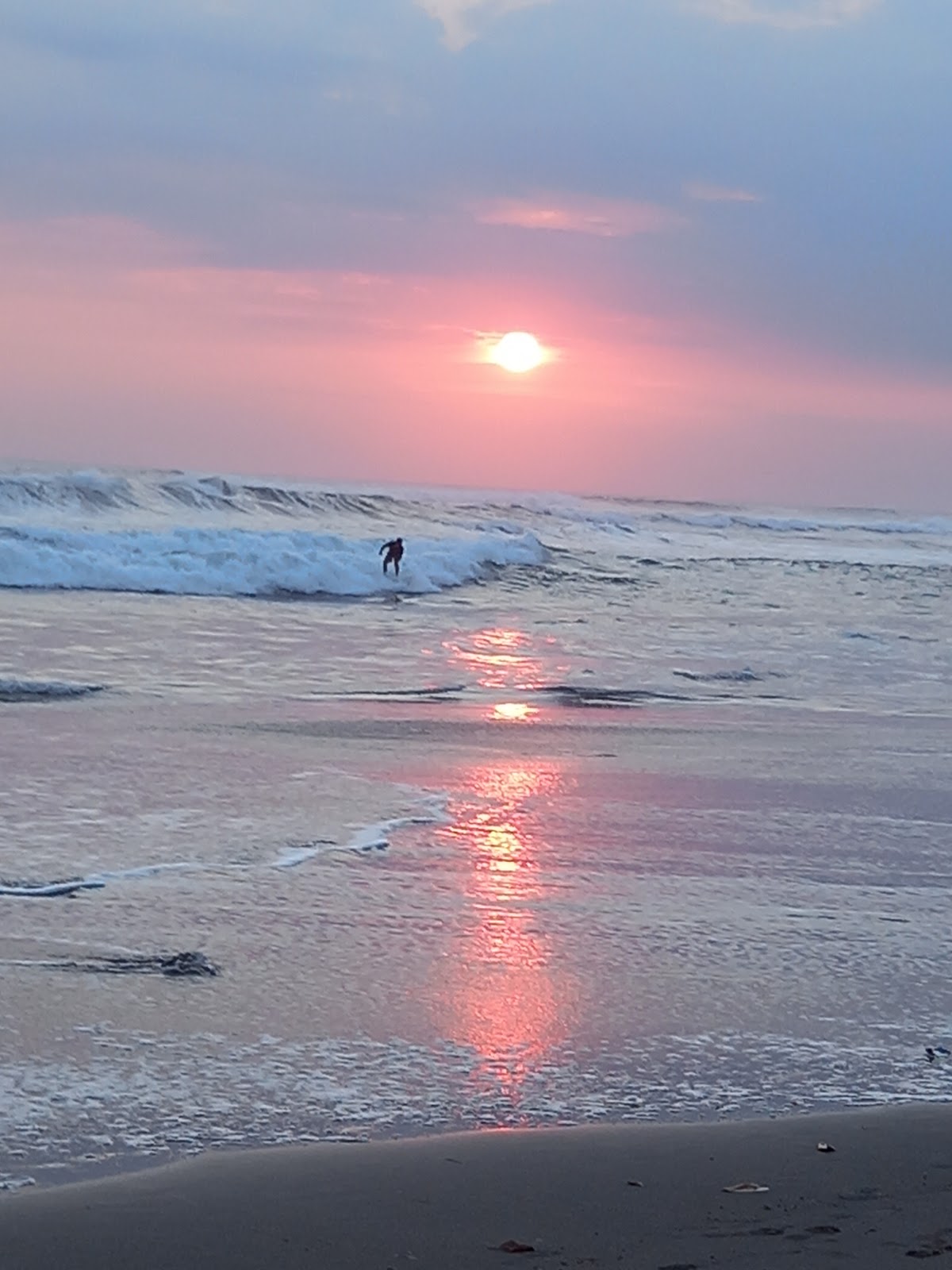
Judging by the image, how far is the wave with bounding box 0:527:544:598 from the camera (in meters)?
27.4

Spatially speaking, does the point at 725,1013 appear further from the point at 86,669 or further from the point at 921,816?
the point at 86,669

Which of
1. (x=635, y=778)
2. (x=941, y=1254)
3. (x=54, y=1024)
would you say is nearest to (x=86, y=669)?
(x=635, y=778)

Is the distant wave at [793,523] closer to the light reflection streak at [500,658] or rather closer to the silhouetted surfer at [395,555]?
the silhouetted surfer at [395,555]

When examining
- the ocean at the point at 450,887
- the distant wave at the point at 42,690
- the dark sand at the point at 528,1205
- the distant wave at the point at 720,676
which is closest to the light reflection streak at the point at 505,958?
the ocean at the point at 450,887

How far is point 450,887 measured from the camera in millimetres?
6707

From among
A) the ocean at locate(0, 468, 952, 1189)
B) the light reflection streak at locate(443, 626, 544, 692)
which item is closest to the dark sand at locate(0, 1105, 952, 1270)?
the ocean at locate(0, 468, 952, 1189)

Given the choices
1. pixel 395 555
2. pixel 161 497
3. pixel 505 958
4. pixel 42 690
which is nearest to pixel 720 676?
pixel 42 690

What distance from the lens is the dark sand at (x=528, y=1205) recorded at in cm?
329

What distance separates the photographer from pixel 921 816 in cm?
872

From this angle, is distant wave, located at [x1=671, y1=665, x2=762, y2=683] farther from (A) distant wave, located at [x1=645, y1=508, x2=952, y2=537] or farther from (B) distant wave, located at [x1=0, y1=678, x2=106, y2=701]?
(A) distant wave, located at [x1=645, y1=508, x2=952, y2=537]

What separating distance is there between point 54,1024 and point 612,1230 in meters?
2.05

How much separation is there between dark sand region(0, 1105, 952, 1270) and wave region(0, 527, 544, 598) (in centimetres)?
2297

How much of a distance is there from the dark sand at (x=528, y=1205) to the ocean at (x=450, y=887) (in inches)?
7.7

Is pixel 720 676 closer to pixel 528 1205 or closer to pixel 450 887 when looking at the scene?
pixel 450 887
